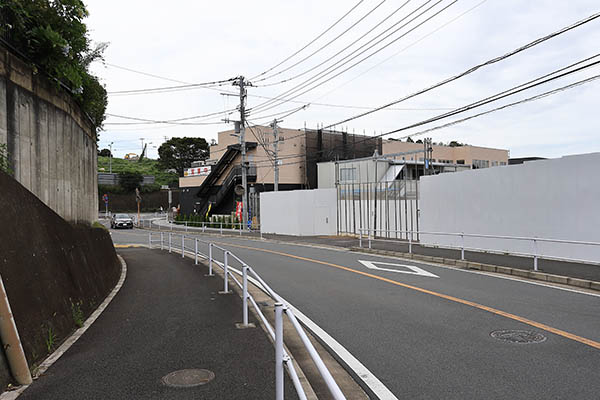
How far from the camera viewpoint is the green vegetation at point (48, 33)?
7.60m

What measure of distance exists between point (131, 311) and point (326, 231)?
20132 millimetres

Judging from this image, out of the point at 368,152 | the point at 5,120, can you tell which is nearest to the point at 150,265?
the point at 5,120

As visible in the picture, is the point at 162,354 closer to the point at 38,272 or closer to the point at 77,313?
the point at 38,272

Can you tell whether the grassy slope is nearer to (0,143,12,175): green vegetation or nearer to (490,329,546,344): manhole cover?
(0,143,12,175): green vegetation

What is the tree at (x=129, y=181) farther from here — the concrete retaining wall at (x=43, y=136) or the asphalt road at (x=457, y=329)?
the asphalt road at (x=457, y=329)

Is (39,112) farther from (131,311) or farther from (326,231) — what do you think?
(326,231)

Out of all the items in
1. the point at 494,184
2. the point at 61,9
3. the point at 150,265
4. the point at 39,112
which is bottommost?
the point at 150,265

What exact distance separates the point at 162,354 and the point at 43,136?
17.0 feet

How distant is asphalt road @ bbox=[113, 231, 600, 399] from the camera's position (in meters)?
4.56

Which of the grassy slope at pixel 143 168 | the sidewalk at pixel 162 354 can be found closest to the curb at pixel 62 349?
the sidewalk at pixel 162 354

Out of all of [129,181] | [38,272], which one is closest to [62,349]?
[38,272]

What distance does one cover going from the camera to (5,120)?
675cm

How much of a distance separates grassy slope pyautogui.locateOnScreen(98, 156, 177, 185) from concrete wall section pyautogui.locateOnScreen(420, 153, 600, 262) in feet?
245

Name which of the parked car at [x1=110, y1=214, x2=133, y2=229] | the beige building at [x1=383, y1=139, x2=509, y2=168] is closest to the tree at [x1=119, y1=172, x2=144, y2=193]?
the parked car at [x1=110, y1=214, x2=133, y2=229]
